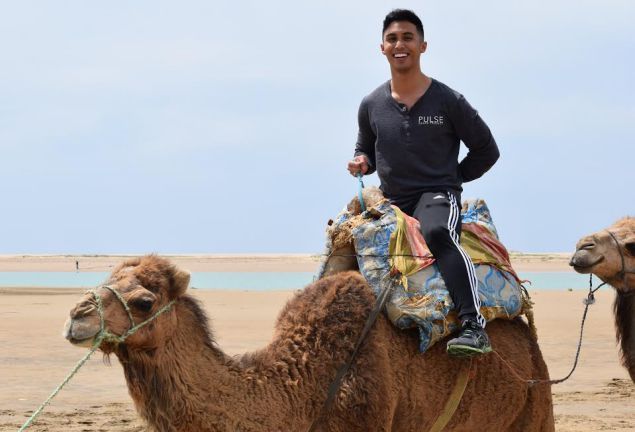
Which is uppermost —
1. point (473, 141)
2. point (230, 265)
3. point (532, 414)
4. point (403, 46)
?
point (403, 46)

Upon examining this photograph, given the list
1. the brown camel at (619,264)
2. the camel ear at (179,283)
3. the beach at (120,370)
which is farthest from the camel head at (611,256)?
the camel ear at (179,283)

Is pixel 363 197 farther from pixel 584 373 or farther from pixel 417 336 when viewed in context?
pixel 584 373

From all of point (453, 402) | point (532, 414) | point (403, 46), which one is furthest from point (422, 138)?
point (532, 414)

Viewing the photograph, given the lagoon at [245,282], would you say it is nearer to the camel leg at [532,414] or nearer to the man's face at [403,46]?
the camel leg at [532,414]

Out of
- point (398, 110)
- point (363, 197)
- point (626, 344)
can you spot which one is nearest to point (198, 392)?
point (363, 197)

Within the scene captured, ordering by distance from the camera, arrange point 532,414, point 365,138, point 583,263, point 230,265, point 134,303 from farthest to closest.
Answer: point 230,265
point 365,138
point 532,414
point 583,263
point 134,303

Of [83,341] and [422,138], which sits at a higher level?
[422,138]

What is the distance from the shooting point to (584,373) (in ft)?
47.7

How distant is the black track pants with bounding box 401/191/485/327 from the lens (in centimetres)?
541

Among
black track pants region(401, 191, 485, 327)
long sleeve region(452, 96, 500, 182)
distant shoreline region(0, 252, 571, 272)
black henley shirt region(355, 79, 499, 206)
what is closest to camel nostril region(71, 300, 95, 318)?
black track pants region(401, 191, 485, 327)

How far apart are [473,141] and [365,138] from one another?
2.20ft

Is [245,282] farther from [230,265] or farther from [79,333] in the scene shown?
[79,333]

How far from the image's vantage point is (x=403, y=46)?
5.72 m

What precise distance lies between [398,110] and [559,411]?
21.8 feet
